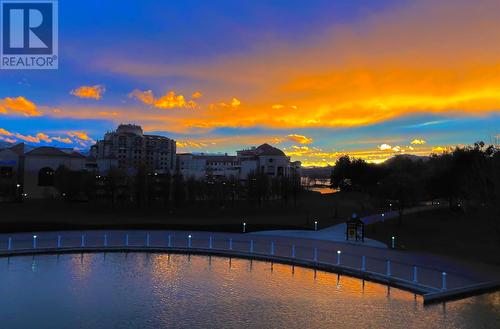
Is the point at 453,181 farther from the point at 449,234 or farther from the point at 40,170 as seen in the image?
the point at 40,170

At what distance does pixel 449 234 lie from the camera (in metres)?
31.6

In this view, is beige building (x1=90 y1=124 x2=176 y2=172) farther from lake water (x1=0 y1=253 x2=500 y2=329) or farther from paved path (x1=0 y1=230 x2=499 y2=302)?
lake water (x1=0 y1=253 x2=500 y2=329)

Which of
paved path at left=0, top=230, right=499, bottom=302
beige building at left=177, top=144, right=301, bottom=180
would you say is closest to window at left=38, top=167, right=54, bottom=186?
beige building at left=177, top=144, right=301, bottom=180

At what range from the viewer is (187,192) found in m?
56.4

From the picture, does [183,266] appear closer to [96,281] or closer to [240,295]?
[96,281]

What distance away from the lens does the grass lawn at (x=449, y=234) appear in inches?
875

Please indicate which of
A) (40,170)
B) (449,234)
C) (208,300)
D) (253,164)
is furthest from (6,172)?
(208,300)

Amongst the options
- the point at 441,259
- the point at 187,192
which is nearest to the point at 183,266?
the point at 441,259

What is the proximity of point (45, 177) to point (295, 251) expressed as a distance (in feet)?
208

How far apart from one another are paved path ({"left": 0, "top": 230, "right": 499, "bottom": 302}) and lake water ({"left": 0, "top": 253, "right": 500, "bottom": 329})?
102cm

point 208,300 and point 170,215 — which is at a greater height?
point 208,300

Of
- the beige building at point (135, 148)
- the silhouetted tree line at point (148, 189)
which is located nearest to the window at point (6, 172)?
the silhouetted tree line at point (148, 189)

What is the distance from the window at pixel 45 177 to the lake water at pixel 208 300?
5891 cm

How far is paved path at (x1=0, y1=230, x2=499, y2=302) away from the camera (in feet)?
55.2
